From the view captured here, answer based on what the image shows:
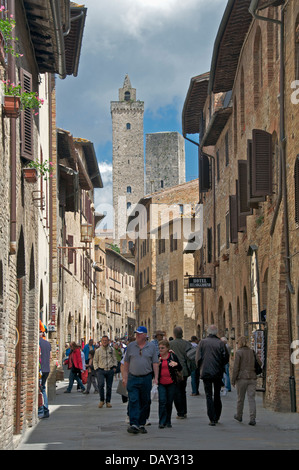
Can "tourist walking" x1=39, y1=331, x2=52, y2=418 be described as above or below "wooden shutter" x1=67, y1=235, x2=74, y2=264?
below

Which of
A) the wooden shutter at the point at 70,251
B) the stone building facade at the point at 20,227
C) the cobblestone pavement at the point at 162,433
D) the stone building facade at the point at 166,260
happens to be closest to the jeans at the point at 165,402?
the cobblestone pavement at the point at 162,433

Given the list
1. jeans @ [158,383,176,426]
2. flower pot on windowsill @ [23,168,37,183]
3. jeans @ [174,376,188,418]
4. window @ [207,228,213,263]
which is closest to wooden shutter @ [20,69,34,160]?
flower pot on windowsill @ [23,168,37,183]

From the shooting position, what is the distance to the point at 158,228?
55531 millimetres

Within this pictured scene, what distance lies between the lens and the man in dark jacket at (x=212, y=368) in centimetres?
1357

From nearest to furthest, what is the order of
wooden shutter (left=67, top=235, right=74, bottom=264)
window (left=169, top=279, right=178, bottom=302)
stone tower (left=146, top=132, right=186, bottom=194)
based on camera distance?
wooden shutter (left=67, top=235, right=74, bottom=264), window (left=169, top=279, right=178, bottom=302), stone tower (left=146, top=132, right=186, bottom=194)

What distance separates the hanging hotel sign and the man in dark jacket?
15.1 meters

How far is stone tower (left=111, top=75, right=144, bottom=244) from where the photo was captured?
122m

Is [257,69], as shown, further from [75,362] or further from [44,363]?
[44,363]

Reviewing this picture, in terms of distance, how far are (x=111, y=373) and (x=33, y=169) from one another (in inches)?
276

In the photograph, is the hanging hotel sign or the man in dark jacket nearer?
the man in dark jacket

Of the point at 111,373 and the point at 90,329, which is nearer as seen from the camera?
the point at 111,373

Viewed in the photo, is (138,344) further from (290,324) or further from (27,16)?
(27,16)

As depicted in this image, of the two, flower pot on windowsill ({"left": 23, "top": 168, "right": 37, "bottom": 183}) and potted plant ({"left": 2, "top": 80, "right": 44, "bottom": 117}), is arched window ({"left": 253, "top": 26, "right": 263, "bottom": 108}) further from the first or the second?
potted plant ({"left": 2, "top": 80, "right": 44, "bottom": 117})
